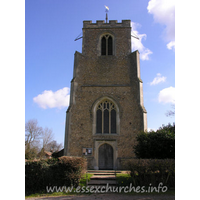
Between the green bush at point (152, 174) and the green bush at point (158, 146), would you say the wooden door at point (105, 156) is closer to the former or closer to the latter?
the green bush at point (158, 146)

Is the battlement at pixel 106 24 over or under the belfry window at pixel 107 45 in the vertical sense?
over

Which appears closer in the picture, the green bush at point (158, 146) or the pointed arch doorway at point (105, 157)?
the green bush at point (158, 146)

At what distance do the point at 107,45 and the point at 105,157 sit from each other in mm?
10922

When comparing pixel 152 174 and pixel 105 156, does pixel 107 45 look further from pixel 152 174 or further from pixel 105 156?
pixel 152 174

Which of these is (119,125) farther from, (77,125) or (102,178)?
(102,178)

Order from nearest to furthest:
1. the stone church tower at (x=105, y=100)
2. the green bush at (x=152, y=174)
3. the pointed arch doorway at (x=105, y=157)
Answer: the green bush at (x=152, y=174) → the pointed arch doorway at (x=105, y=157) → the stone church tower at (x=105, y=100)

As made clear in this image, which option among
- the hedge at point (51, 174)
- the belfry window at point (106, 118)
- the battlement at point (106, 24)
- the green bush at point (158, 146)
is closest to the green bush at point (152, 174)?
the hedge at point (51, 174)

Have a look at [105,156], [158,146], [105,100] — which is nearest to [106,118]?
[105,100]

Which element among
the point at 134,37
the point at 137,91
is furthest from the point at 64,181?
the point at 134,37

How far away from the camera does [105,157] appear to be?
606 inches

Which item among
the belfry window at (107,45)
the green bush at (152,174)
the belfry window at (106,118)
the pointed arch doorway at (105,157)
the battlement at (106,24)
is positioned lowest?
the pointed arch doorway at (105,157)

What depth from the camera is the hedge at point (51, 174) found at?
8719 millimetres

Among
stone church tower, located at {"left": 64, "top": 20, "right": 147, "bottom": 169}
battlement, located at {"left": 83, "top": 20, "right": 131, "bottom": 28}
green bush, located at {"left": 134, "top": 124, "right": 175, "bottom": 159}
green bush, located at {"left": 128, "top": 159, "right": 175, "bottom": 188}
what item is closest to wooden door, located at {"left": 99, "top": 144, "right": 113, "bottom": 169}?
stone church tower, located at {"left": 64, "top": 20, "right": 147, "bottom": 169}

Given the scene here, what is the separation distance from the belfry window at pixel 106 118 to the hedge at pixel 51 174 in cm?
702
